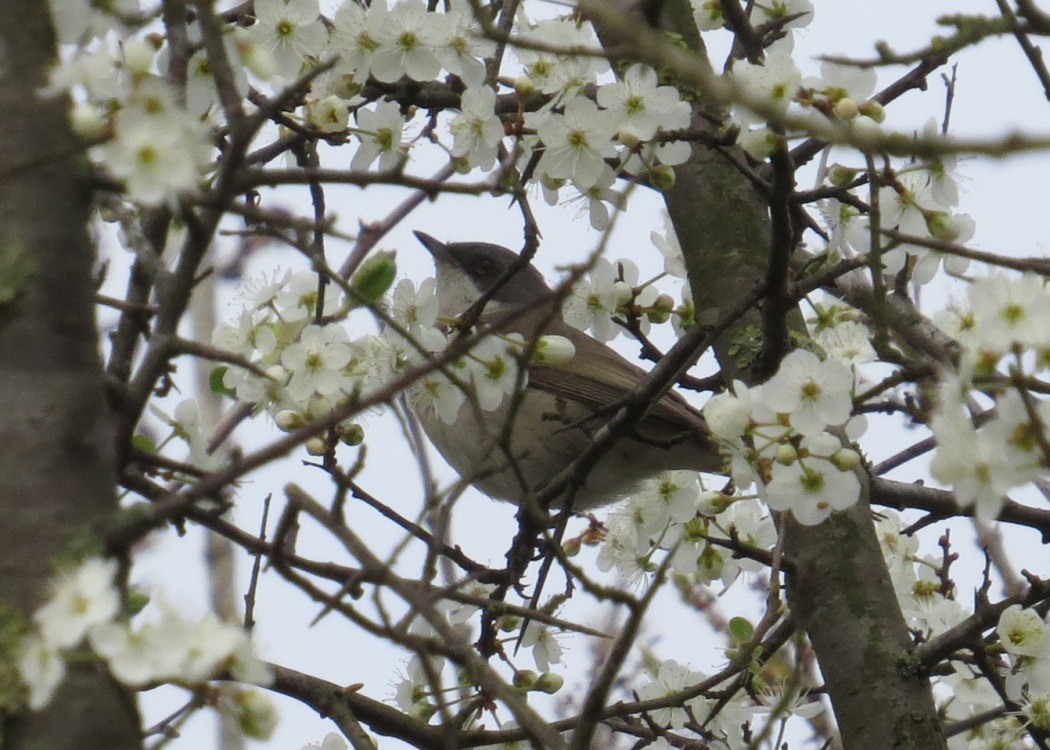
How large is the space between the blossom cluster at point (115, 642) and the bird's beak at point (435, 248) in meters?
4.53

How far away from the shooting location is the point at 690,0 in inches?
153

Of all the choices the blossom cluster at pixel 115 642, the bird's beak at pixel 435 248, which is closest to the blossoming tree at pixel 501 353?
the blossom cluster at pixel 115 642

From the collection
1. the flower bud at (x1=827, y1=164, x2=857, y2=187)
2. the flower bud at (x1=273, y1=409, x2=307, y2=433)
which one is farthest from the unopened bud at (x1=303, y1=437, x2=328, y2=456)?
the flower bud at (x1=827, y1=164, x2=857, y2=187)

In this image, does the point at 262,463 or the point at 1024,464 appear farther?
the point at 1024,464

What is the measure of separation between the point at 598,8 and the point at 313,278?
1381 mm

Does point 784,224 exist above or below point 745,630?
above

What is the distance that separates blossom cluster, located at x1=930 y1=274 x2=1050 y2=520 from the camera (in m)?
1.64

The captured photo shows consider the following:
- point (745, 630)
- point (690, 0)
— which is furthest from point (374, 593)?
point (690, 0)

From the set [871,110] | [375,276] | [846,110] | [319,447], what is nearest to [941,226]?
[871,110]

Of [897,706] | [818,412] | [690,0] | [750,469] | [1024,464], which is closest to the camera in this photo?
[1024,464]

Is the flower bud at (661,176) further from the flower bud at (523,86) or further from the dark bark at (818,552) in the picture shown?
the flower bud at (523,86)

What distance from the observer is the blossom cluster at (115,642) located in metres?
1.36

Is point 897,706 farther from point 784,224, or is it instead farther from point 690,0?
point 690,0

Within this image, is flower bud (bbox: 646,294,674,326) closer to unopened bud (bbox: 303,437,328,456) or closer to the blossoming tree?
the blossoming tree
